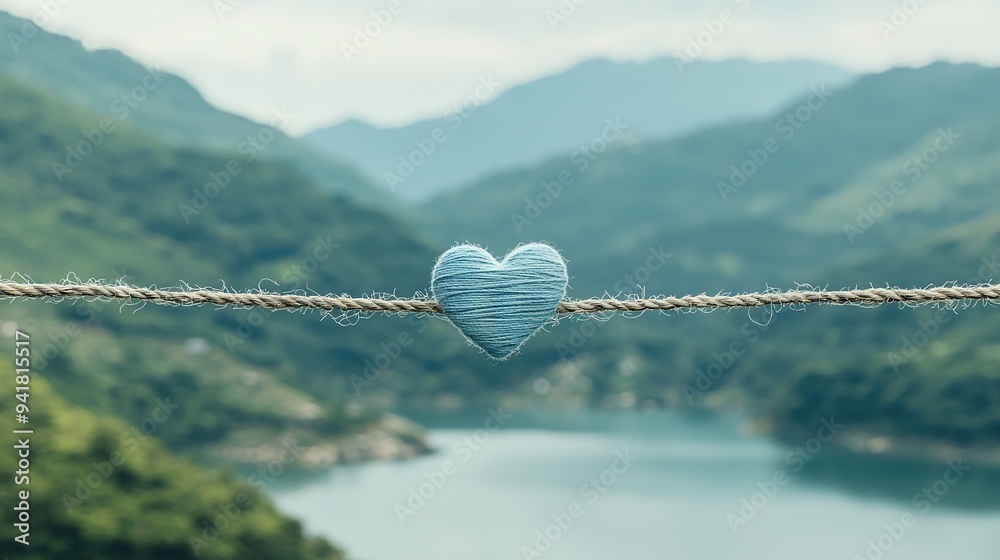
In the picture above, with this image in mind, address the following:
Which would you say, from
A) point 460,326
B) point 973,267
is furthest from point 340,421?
point 460,326

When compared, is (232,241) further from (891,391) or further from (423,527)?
(891,391)

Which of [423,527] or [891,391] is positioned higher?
[891,391]
